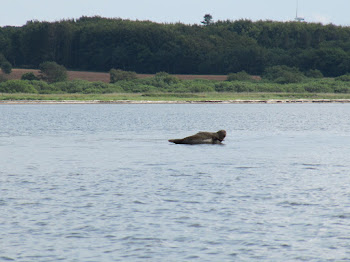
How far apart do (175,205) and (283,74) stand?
466ft

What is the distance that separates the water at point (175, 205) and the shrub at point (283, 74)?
383 ft

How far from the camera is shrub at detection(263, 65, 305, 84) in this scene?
15425 cm

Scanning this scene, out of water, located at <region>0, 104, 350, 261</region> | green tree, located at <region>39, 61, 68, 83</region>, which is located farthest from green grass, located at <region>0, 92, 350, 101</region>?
Result: water, located at <region>0, 104, 350, 261</region>

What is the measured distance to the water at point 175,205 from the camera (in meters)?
15.9

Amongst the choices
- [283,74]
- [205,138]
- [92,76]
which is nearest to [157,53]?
[92,76]

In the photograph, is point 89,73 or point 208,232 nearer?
point 208,232

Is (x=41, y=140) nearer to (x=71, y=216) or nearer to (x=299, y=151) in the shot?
(x=299, y=151)

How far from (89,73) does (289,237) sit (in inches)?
6372

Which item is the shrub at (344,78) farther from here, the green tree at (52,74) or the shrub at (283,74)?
the green tree at (52,74)

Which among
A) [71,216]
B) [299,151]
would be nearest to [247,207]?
[71,216]

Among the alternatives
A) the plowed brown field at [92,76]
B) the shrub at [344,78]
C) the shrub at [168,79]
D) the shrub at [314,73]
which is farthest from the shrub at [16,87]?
the shrub at [344,78]

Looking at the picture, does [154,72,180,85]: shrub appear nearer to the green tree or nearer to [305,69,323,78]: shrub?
the green tree

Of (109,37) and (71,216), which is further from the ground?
(109,37)

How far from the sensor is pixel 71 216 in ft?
63.6
